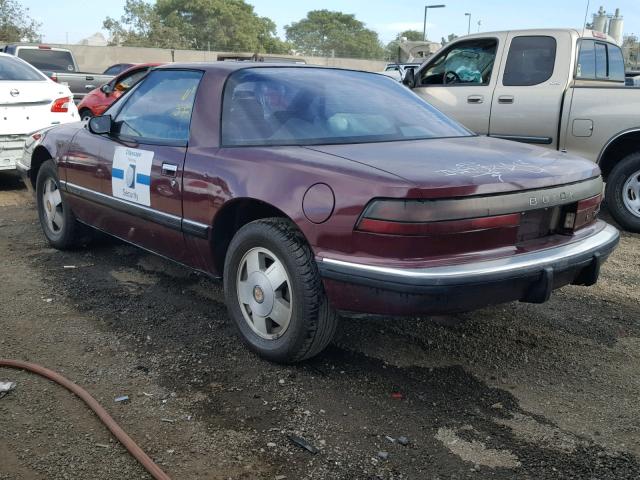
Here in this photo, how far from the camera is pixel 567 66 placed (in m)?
6.32

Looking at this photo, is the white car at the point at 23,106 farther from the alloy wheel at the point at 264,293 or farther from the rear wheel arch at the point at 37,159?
the alloy wheel at the point at 264,293

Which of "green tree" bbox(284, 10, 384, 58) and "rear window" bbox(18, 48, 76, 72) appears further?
"green tree" bbox(284, 10, 384, 58)

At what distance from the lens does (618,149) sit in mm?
6078

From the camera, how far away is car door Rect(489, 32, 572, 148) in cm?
626

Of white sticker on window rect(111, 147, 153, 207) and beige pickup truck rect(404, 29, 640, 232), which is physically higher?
beige pickup truck rect(404, 29, 640, 232)

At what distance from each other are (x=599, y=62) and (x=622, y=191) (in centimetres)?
170

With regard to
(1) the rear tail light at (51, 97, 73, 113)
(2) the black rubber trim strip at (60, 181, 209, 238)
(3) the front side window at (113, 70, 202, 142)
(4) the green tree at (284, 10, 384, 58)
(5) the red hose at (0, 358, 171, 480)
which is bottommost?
(5) the red hose at (0, 358, 171, 480)

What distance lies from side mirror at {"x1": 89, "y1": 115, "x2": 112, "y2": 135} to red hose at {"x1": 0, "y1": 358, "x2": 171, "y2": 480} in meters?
1.62

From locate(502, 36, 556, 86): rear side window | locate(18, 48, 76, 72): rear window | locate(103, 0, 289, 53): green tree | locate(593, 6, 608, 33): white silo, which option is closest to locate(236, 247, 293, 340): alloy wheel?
locate(502, 36, 556, 86): rear side window

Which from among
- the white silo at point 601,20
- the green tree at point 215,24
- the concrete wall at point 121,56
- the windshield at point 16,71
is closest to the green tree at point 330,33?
the green tree at point 215,24

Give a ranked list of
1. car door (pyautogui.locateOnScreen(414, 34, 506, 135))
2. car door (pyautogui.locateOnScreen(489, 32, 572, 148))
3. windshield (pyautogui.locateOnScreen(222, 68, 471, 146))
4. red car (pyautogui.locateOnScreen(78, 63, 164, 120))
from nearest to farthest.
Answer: windshield (pyautogui.locateOnScreen(222, 68, 471, 146)), car door (pyautogui.locateOnScreen(489, 32, 572, 148)), car door (pyautogui.locateOnScreen(414, 34, 506, 135)), red car (pyautogui.locateOnScreen(78, 63, 164, 120))

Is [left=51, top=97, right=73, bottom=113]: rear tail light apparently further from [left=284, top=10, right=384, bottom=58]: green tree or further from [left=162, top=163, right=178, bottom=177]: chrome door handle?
[left=284, top=10, right=384, bottom=58]: green tree

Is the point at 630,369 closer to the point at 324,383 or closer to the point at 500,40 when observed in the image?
the point at 324,383

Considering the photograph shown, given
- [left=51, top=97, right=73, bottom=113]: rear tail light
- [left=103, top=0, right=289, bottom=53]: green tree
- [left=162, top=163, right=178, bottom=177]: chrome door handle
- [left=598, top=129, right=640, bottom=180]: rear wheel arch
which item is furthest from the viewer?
[left=103, top=0, right=289, bottom=53]: green tree
